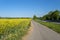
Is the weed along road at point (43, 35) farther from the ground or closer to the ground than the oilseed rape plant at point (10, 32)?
closer to the ground

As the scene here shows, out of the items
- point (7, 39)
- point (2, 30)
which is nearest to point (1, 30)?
point (2, 30)

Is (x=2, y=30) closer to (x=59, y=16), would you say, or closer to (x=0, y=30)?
(x=0, y=30)

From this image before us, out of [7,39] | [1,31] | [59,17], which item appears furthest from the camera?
[59,17]

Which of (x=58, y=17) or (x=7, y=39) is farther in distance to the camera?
(x=58, y=17)

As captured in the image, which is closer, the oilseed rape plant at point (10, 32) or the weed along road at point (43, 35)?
the oilseed rape plant at point (10, 32)

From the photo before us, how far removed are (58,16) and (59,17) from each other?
2133 mm

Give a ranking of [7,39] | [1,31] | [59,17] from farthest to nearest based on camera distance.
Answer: [59,17] → [1,31] → [7,39]

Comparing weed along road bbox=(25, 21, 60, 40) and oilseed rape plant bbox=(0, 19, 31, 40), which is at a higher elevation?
oilseed rape plant bbox=(0, 19, 31, 40)

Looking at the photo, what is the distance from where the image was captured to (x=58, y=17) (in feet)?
307

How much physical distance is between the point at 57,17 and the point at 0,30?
279 feet

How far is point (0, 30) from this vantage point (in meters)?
13.0

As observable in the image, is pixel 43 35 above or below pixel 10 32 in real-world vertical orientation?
below

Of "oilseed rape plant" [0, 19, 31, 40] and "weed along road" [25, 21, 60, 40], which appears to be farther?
"weed along road" [25, 21, 60, 40]

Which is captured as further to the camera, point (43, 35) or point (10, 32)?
point (43, 35)
